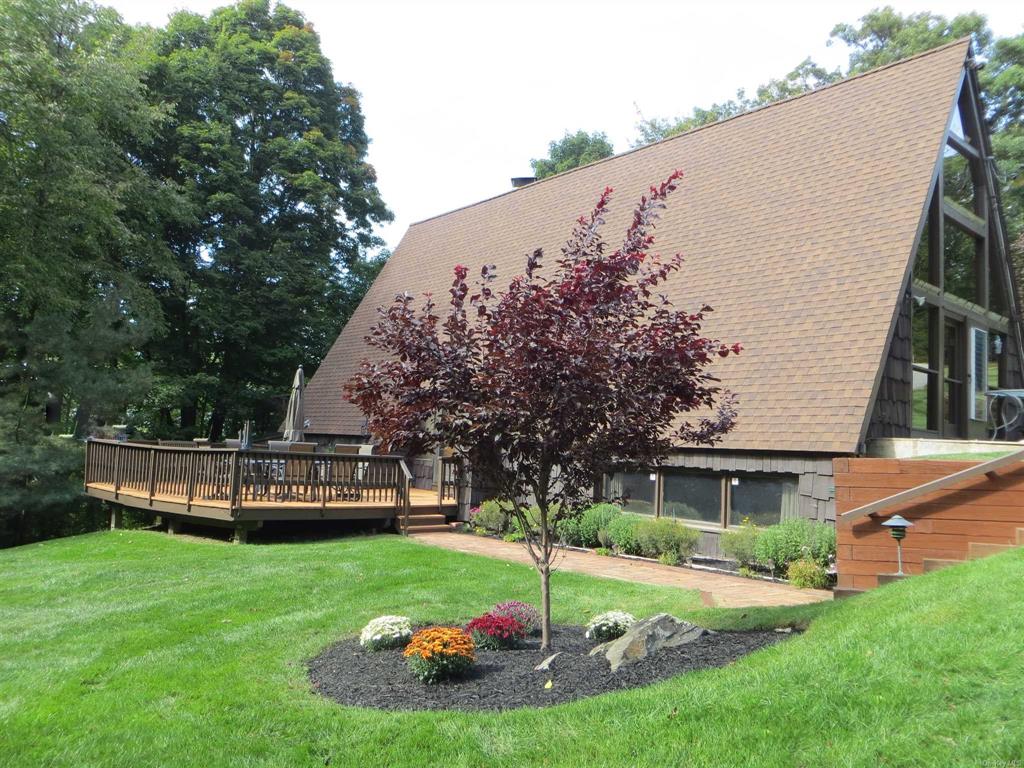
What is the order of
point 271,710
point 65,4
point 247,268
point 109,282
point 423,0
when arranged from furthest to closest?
point 247,268
point 109,282
point 65,4
point 423,0
point 271,710

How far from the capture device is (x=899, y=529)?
6.81 metres

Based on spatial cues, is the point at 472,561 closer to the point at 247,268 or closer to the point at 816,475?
the point at 816,475

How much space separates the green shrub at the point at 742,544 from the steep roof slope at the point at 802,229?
1.21 metres

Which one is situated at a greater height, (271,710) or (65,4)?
(65,4)

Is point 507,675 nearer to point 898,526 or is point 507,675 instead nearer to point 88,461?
point 898,526

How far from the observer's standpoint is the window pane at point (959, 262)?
42.6 feet

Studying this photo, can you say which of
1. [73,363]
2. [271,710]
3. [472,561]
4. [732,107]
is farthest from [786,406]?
[732,107]

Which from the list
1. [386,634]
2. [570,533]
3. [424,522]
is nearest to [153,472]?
[424,522]

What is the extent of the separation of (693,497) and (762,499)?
1217 mm

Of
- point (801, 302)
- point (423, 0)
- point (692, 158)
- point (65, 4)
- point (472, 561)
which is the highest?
point (65, 4)

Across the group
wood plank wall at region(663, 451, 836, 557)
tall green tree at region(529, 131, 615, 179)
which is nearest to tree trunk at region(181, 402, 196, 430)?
wood plank wall at region(663, 451, 836, 557)

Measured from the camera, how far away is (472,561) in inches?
410

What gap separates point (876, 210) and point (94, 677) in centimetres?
1163

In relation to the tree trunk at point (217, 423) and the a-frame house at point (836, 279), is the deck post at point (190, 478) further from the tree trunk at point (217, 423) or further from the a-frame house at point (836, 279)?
the tree trunk at point (217, 423)
